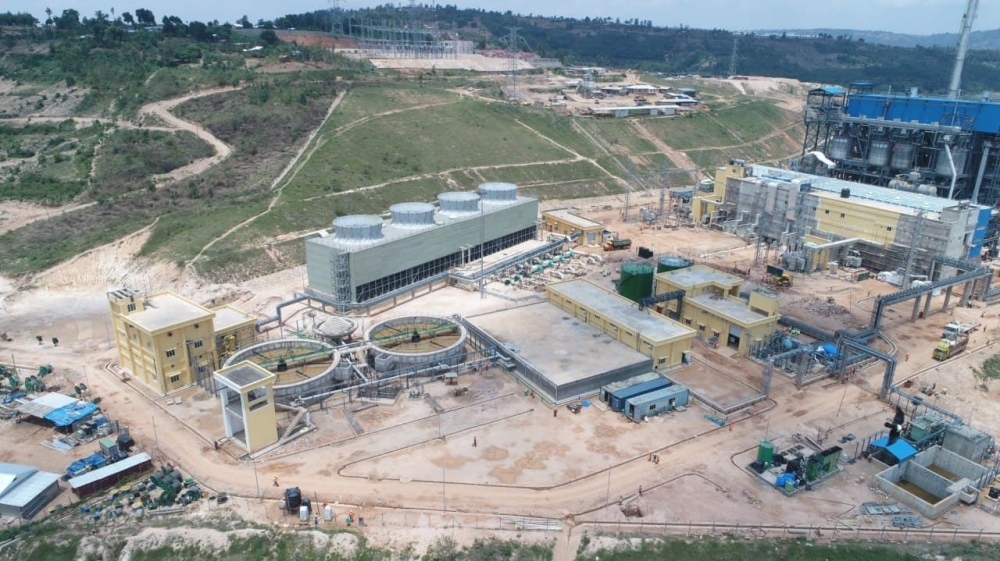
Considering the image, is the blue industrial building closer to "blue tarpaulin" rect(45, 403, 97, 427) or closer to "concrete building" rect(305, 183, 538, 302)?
"concrete building" rect(305, 183, 538, 302)

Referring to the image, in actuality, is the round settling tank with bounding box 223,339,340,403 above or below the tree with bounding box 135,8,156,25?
below

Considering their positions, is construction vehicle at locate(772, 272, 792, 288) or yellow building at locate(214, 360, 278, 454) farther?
construction vehicle at locate(772, 272, 792, 288)

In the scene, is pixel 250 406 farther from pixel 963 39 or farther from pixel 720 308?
pixel 963 39

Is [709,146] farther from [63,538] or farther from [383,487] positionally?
[63,538]

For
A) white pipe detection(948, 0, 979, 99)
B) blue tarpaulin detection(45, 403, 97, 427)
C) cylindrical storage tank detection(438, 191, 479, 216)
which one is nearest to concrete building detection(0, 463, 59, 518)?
blue tarpaulin detection(45, 403, 97, 427)

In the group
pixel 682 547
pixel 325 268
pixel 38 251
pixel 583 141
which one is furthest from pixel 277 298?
pixel 583 141
